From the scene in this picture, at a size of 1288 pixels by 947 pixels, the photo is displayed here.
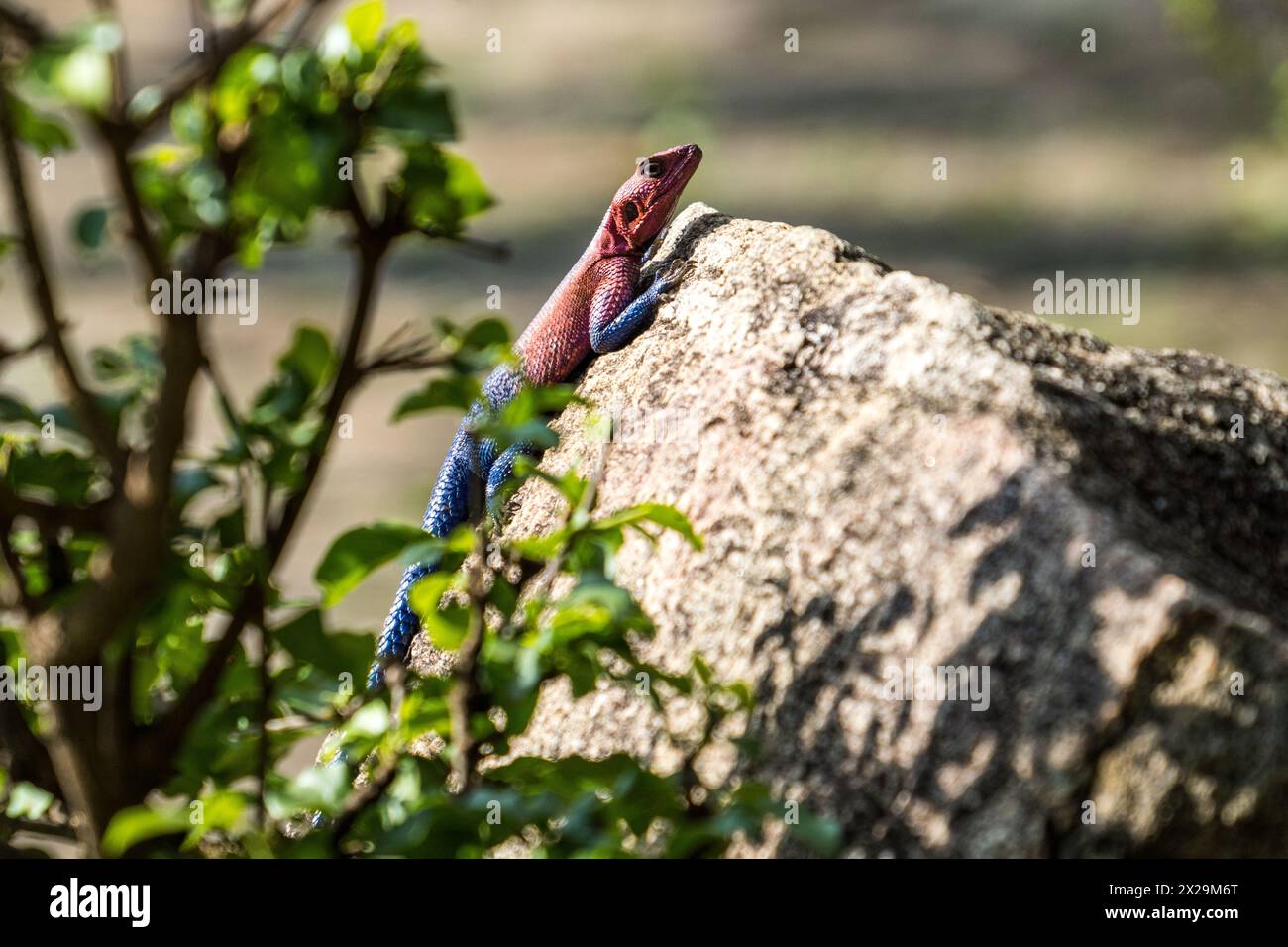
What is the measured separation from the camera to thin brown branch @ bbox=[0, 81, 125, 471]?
1.20 meters

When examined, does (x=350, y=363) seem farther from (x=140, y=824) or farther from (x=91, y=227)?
A: (x=140, y=824)

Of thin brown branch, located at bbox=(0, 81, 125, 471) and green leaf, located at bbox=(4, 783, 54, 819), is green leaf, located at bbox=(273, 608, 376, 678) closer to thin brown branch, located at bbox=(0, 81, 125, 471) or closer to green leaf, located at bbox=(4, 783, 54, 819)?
thin brown branch, located at bbox=(0, 81, 125, 471)

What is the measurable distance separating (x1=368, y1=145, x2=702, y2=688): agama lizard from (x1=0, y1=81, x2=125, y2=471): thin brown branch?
4.67ft

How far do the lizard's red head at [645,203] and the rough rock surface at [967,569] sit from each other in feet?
4.50

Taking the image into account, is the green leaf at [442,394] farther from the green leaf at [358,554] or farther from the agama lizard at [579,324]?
the agama lizard at [579,324]

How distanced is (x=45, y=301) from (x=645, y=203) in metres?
2.54

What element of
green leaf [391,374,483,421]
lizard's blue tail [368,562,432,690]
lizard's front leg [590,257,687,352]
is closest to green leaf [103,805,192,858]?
green leaf [391,374,483,421]

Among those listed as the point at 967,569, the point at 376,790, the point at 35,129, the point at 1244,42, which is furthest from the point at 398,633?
the point at 1244,42

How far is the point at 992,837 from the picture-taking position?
5.06 ft

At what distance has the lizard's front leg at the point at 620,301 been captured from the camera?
276 cm

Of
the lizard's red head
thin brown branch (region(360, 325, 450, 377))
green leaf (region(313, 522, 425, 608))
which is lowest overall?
green leaf (region(313, 522, 425, 608))

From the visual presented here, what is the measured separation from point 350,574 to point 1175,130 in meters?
9.49

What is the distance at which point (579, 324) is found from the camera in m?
3.25
